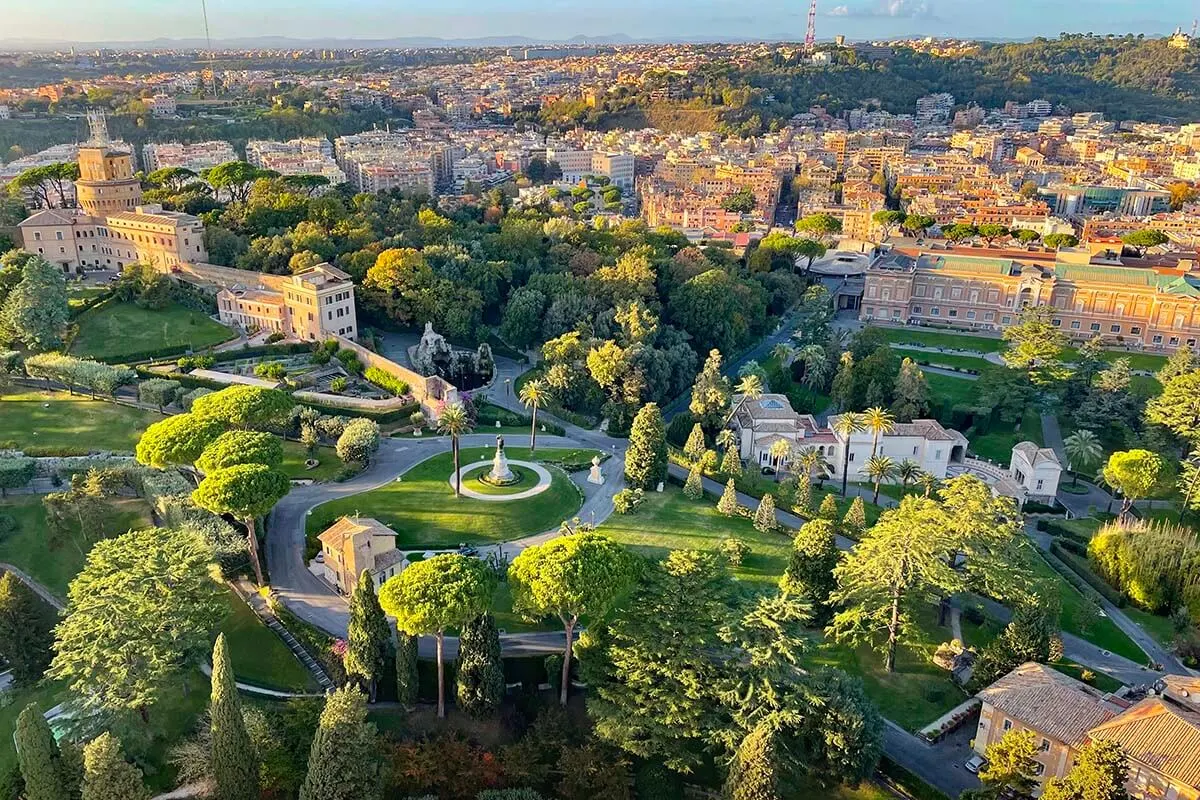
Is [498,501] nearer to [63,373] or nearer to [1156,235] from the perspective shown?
[63,373]

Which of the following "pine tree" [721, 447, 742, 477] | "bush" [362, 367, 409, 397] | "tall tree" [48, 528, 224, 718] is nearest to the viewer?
"tall tree" [48, 528, 224, 718]

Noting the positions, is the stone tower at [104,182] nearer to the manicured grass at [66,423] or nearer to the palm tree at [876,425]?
the manicured grass at [66,423]

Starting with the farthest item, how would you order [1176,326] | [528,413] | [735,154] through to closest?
1. [735,154]
2. [1176,326]
3. [528,413]

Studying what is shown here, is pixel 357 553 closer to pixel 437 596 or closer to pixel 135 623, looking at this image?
pixel 437 596

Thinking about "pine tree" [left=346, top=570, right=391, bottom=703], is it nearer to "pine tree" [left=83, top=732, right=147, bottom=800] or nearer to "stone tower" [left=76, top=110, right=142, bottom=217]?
"pine tree" [left=83, top=732, right=147, bottom=800]

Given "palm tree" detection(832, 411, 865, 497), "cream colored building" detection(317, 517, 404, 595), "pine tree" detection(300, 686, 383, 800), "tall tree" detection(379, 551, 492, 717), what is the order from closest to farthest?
"pine tree" detection(300, 686, 383, 800) → "tall tree" detection(379, 551, 492, 717) → "cream colored building" detection(317, 517, 404, 595) → "palm tree" detection(832, 411, 865, 497)

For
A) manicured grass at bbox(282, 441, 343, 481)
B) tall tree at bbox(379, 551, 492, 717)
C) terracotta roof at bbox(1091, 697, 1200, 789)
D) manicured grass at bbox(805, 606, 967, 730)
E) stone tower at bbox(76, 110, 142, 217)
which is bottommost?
manicured grass at bbox(805, 606, 967, 730)

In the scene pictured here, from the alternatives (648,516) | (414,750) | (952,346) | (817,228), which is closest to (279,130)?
(817,228)

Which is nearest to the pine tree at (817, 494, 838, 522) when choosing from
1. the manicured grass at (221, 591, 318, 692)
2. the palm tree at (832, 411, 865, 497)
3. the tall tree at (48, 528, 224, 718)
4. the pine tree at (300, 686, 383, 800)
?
the palm tree at (832, 411, 865, 497)
